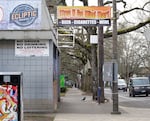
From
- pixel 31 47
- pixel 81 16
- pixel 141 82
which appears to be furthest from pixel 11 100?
pixel 141 82

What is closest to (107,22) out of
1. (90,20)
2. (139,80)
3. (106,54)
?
(90,20)

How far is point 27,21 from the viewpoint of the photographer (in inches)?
784

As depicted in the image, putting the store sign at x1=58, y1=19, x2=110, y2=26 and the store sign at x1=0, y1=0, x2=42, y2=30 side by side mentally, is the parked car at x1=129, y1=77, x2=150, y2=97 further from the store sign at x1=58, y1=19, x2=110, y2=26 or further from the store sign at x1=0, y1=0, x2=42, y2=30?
the store sign at x1=0, y1=0, x2=42, y2=30

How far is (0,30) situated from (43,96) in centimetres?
330

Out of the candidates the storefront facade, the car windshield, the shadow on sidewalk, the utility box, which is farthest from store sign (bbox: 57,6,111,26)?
the car windshield

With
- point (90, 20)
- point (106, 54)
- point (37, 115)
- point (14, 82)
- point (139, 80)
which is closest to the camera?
point (14, 82)

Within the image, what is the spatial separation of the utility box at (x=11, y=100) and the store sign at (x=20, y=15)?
26.3 ft

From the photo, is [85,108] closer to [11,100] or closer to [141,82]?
[11,100]

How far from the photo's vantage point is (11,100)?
11992 mm

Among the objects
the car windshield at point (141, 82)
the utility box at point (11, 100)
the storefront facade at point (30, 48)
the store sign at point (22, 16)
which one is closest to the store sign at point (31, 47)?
the storefront facade at point (30, 48)

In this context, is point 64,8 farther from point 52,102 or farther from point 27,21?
point 52,102

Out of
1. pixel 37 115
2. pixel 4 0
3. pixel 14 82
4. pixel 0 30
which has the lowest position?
pixel 37 115

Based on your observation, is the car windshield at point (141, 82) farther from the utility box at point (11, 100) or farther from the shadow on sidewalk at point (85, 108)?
the utility box at point (11, 100)

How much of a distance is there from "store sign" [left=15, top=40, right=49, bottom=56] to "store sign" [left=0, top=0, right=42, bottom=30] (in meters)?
0.64
